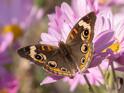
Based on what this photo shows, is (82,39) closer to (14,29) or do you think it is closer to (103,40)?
(103,40)

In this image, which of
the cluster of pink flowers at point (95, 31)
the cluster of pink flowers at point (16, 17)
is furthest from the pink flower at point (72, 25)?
the cluster of pink flowers at point (16, 17)

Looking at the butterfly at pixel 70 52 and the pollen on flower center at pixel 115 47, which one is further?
the pollen on flower center at pixel 115 47

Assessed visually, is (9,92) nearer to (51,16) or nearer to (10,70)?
(10,70)

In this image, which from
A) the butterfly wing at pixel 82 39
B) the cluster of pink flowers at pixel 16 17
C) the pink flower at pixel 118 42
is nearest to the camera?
the butterfly wing at pixel 82 39

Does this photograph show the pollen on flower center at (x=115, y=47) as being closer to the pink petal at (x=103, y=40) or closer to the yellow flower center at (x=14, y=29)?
the pink petal at (x=103, y=40)

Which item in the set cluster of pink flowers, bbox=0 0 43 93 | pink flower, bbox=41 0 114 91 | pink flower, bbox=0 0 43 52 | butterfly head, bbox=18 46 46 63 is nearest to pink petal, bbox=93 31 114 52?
pink flower, bbox=41 0 114 91

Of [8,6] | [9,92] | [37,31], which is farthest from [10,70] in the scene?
[8,6]

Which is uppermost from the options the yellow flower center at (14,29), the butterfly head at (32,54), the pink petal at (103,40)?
the butterfly head at (32,54)

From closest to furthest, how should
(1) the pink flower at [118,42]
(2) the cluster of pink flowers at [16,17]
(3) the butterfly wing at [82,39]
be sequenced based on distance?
1. (3) the butterfly wing at [82,39]
2. (1) the pink flower at [118,42]
3. (2) the cluster of pink flowers at [16,17]

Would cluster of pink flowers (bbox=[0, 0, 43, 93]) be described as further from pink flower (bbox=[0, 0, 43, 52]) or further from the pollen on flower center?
the pollen on flower center
